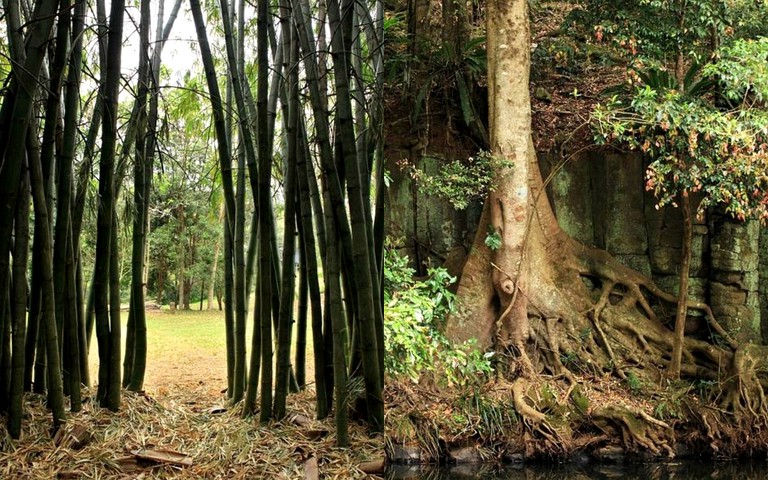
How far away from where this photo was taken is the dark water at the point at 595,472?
3.76 m

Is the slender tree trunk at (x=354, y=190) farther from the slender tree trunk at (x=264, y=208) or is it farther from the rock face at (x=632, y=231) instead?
the rock face at (x=632, y=231)

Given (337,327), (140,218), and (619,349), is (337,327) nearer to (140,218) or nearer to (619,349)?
(140,218)

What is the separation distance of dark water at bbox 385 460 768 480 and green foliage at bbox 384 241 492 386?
0.63m

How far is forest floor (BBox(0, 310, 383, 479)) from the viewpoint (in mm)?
2211

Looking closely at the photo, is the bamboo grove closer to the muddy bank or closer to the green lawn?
the green lawn

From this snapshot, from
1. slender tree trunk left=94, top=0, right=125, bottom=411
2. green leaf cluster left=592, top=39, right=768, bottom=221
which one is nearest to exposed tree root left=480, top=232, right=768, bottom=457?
green leaf cluster left=592, top=39, right=768, bottom=221

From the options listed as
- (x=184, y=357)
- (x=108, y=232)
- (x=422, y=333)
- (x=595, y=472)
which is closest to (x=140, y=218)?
(x=108, y=232)

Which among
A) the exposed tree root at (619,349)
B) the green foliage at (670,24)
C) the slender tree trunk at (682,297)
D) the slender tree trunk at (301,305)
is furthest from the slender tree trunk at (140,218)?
the slender tree trunk at (682,297)

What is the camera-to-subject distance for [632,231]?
16.9 feet

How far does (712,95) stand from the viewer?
4914 mm

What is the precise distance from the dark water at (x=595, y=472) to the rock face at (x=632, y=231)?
1.29 metres

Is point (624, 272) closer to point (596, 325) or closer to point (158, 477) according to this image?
point (596, 325)

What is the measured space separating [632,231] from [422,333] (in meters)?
2.04

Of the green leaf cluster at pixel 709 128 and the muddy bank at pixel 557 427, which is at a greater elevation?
the green leaf cluster at pixel 709 128
